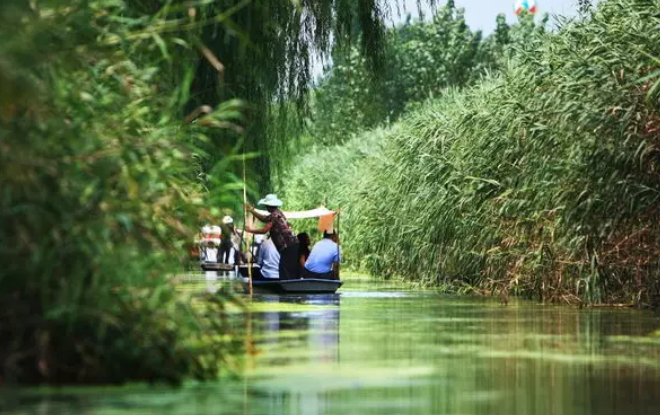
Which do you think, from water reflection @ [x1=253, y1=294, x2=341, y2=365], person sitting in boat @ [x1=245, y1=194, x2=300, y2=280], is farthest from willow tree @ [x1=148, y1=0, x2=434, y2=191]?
person sitting in boat @ [x1=245, y1=194, x2=300, y2=280]

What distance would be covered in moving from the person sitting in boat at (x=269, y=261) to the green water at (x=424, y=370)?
9.72 m

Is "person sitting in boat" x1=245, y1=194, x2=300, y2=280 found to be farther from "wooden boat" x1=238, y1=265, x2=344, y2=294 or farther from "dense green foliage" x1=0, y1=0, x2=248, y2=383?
"dense green foliage" x1=0, y1=0, x2=248, y2=383

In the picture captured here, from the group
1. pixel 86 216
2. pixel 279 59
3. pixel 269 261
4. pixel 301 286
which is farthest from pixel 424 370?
pixel 269 261

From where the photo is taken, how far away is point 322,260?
27.7 meters

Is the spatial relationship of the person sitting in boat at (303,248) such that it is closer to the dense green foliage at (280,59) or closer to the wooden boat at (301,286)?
the wooden boat at (301,286)

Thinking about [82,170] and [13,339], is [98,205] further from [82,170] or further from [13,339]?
[13,339]

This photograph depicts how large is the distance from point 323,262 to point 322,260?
0.13ft

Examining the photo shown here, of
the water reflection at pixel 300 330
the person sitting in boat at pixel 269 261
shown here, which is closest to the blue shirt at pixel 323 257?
the person sitting in boat at pixel 269 261

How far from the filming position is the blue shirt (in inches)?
1091

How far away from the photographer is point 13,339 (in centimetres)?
959

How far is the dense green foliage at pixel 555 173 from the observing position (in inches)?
799

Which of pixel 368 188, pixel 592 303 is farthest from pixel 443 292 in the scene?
pixel 368 188

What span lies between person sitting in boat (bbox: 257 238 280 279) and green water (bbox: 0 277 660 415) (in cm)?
972

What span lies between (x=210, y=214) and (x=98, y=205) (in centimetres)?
203
